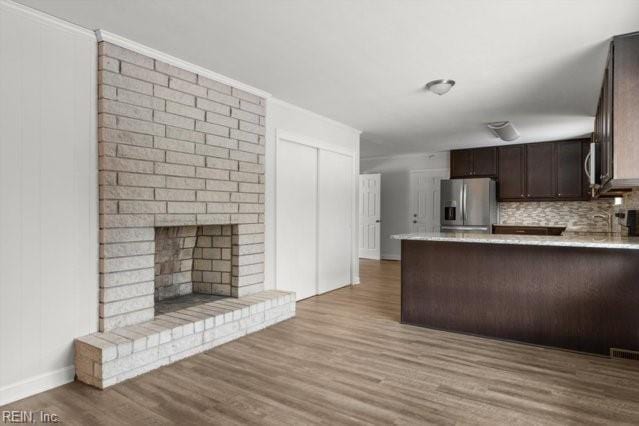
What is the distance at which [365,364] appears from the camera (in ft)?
9.18

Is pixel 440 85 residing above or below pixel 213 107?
above

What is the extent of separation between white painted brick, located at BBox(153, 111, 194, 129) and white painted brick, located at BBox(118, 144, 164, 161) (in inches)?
9.7

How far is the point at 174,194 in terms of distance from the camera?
3148 millimetres

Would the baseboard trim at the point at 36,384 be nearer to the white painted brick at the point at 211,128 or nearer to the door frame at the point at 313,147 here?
the white painted brick at the point at 211,128

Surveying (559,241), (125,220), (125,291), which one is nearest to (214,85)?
(125,220)

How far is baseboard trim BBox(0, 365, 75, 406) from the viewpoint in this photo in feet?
7.47

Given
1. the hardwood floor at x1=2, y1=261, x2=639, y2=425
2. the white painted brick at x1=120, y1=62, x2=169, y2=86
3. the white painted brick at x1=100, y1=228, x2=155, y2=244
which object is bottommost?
the hardwood floor at x1=2, y1=261, x2=639, y2=425

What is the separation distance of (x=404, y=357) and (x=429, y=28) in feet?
7.69

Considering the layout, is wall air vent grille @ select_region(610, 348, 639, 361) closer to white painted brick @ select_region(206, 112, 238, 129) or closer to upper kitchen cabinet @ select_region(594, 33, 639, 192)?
upper kitchen cabinet @ select_region(594, 33, 639, 192)

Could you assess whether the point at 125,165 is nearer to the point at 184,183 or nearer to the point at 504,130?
the point at 184,183

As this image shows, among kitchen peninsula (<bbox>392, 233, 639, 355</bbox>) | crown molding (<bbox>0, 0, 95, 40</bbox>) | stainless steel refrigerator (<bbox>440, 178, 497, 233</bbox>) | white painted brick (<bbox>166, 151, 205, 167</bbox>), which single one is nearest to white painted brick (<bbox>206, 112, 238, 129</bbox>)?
white painted brick (<bbox>166, 151, 205, 167</bbox>)

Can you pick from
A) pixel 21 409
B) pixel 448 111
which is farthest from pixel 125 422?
pixel 448 111

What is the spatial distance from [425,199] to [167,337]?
634 centimetres

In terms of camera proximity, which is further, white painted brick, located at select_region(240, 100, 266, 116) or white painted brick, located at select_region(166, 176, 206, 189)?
white painted brick, located at select_region(240, 100, 266, 116)
